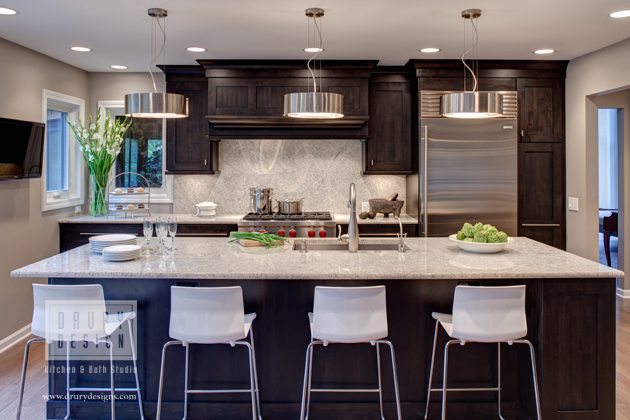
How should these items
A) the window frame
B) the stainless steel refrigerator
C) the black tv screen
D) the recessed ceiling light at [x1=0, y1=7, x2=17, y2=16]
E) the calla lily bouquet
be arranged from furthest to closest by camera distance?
the window frame
the calla lily bouquet
the stainless steel refrigerator
the black tv screen
the recessed ceiling light at [x1=0, y1=7, x2=17, y2=16]

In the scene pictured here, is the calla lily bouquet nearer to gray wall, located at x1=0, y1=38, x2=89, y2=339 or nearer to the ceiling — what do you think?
gray wall, located at x1=0, y1=38, x2=89, y2=339

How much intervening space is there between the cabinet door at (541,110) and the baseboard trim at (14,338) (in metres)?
5.01

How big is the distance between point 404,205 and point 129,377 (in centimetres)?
374

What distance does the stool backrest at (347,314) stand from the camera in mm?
2672

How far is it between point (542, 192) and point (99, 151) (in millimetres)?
4523

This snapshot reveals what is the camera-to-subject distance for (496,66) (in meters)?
5.42

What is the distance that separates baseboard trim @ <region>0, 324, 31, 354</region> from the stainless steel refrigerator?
148 inches

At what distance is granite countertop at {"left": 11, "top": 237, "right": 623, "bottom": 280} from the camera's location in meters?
2.80

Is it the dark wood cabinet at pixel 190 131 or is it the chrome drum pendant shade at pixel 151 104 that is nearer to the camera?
the chrome drum pendant shade at pixel 151 104

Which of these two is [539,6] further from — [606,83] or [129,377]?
[129,377]

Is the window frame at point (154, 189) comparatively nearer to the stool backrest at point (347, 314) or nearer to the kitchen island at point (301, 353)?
the kitchen island at point (301, 353)

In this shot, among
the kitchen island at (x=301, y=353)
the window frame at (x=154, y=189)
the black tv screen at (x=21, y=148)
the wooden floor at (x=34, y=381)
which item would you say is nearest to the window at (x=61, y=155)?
the window frame at (x=154, y=189)

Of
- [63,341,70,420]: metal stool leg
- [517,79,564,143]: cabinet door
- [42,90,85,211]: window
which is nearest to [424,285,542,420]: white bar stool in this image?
[63,341,70,420]: metal stool leg

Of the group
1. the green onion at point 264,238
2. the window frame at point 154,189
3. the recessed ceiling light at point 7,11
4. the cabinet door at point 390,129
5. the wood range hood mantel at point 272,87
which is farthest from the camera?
the window frame at point 154,189
